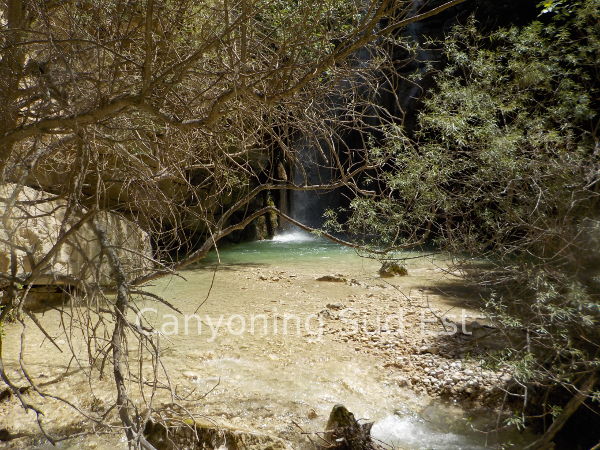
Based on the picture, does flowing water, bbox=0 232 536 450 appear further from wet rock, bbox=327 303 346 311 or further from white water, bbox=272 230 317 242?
white water, bbox=272 230 317 242

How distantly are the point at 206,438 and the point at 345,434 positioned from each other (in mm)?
909

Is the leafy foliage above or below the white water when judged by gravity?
above

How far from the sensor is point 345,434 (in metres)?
3.03

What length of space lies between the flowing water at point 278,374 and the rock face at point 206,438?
0.26m

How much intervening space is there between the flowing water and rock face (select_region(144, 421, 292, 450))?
0.26 m

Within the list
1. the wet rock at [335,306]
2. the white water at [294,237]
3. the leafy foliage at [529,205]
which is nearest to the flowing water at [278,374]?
the wet rock at [335,306]

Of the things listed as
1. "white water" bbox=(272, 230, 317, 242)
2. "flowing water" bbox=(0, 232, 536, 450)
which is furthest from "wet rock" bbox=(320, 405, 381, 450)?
"white water" bbox=(272, 230, 317, 242)

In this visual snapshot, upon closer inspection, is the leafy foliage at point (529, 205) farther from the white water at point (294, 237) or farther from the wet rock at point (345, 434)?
the white water at point (294, 237)

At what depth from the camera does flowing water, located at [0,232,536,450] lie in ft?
11.2

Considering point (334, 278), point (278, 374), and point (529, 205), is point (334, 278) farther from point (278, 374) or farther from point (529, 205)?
point (529, 205)

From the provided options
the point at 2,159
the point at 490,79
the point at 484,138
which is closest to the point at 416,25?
the point at 490,79

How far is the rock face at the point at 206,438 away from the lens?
2.78m

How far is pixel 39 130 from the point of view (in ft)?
6.10

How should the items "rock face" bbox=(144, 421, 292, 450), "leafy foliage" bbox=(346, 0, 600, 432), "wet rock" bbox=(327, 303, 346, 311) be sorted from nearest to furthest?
"rock face" bbox=(144, 421, 292, 450), "leafy foliage" bbox=(346, 0, 600, 432), "wet rock" bbox=(327, 303, 346, 311)
